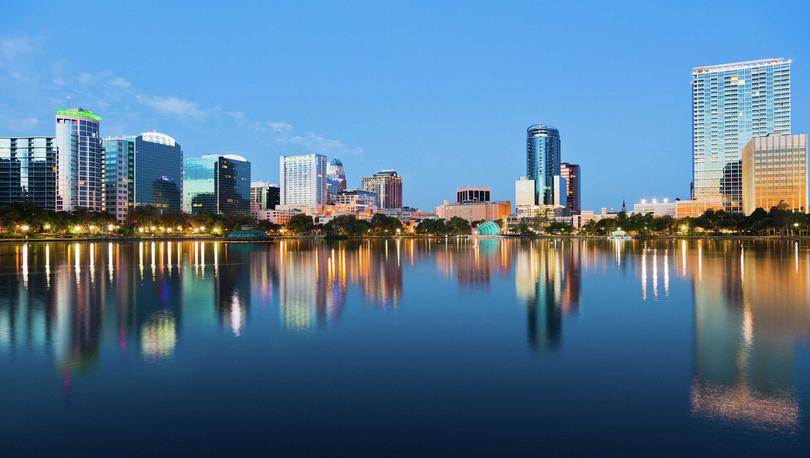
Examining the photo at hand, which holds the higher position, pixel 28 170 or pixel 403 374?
pixel 28 170

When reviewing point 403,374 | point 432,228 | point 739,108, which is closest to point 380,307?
point 403,374

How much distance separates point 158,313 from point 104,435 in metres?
11.4

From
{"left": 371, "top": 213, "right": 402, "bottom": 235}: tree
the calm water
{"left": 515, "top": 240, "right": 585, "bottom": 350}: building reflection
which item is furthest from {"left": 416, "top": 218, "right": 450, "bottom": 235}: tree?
the calm water

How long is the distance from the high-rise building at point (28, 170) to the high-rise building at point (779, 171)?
23879cm

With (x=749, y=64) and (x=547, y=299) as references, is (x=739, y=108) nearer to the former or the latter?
(x=749, y=64)

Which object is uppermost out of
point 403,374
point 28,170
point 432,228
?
point 28,170

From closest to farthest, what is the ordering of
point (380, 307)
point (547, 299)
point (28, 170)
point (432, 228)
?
1. point (380, 307)
2. point (547, 299)
3. point (432, 228)
4. point (28, 170)

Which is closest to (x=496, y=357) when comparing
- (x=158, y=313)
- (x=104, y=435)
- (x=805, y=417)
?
(x=805, y=417)

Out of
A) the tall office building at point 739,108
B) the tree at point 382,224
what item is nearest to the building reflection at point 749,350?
the tree at point 382,224

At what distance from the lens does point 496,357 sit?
43.1 ft

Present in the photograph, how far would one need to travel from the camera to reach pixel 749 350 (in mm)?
13445

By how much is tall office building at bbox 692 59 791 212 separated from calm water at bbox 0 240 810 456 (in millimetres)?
203096

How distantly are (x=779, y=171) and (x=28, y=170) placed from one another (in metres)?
252

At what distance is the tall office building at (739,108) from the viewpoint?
190750 mm
